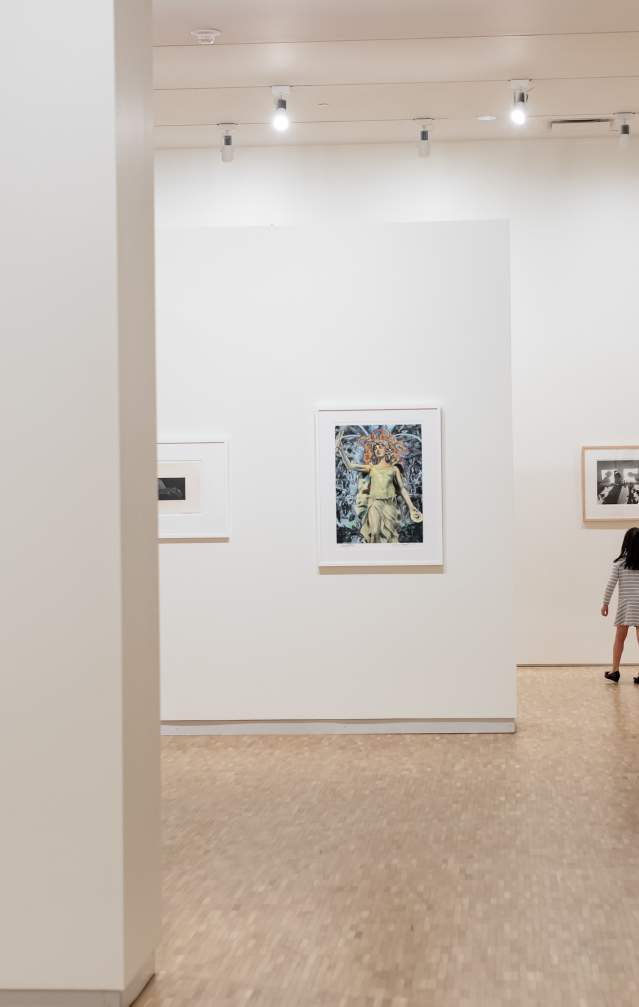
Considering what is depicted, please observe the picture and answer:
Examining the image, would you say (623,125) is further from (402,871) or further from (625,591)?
(402,871)

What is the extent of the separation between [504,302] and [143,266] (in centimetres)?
705

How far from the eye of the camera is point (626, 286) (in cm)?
1680

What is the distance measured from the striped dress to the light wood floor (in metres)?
3.29

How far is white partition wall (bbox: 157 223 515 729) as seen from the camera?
40.4 feet

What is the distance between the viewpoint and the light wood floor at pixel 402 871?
5.79m

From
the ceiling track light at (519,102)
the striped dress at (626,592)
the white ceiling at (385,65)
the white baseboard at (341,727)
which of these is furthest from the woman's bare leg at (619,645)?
the white ceiling at (385,65)

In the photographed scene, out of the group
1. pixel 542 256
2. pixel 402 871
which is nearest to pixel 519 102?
pixel 542 256

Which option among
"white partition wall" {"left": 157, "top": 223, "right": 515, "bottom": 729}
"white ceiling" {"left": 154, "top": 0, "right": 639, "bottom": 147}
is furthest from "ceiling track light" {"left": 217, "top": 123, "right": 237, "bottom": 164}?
"white partition wall" {"left": 157, "top": 223, "right": 515, "bottom": 729}

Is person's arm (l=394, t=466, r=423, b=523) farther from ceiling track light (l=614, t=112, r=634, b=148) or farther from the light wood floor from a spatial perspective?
ceiling track light (l=614, t=112, r=634, b=148)

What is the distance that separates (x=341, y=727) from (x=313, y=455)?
268 centimetres

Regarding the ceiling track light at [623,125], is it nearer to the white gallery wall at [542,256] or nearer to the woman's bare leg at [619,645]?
the white gallery wall at [542,256]

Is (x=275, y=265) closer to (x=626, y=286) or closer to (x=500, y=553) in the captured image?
(x=500, y=553)

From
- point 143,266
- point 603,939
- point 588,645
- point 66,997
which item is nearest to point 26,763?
point 66,997

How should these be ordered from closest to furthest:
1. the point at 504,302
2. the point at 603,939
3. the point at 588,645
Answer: the point at 603,939
the point at 504,302
the point at 588,645
